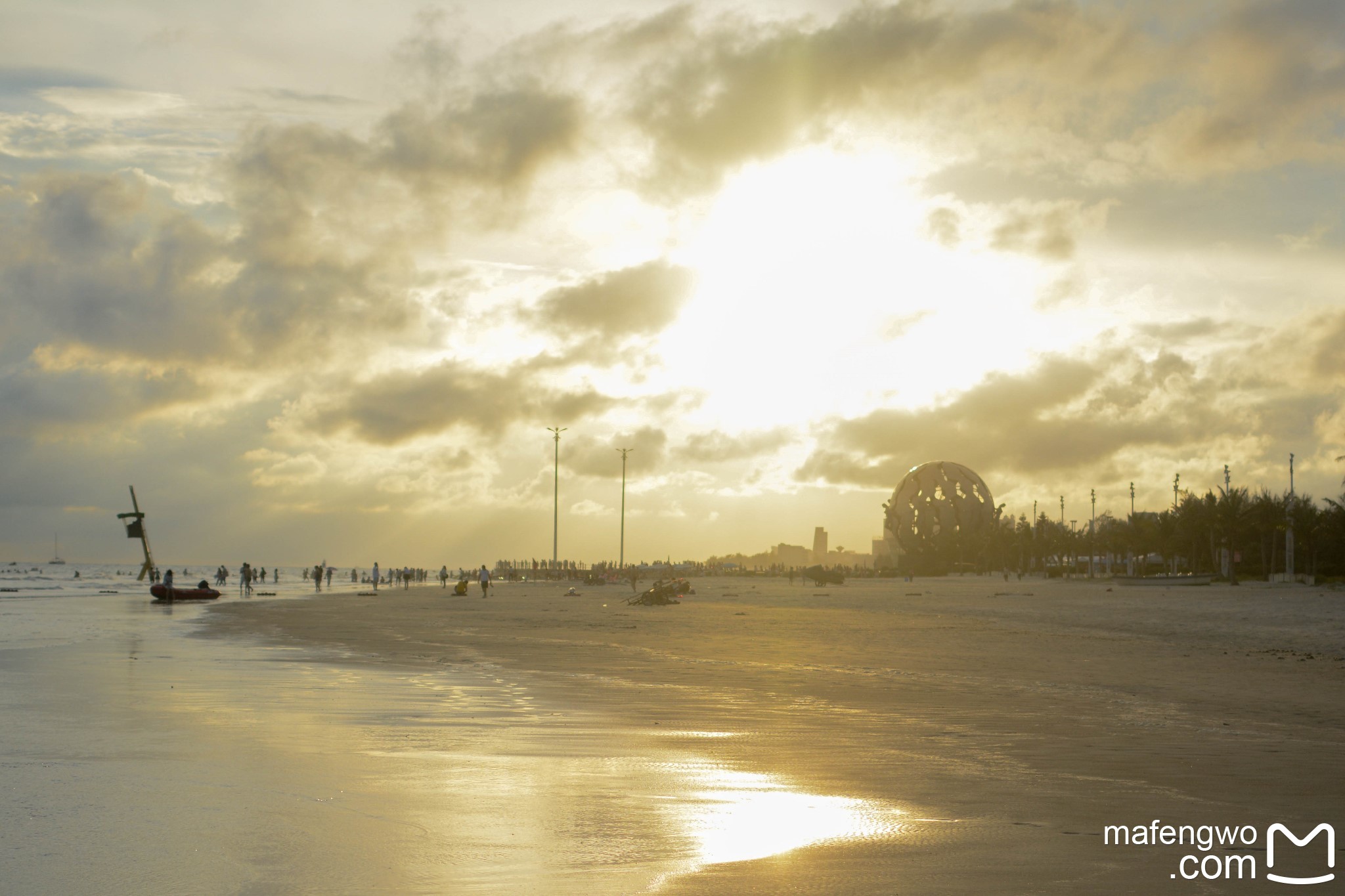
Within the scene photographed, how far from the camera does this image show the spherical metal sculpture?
145625mm

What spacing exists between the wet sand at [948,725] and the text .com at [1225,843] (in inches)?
4.7

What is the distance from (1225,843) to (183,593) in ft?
171

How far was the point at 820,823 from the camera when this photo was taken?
22.0 feet

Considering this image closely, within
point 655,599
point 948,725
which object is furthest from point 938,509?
point 948,725

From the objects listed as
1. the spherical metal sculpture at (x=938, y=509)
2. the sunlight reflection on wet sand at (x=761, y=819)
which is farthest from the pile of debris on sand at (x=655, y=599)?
the spherical metal sculpture at (x=938, y=509)

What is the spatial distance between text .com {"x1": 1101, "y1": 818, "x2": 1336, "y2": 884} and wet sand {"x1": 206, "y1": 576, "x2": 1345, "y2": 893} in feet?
0.39

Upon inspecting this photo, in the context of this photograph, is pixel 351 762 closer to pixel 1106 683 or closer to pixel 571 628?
pixel 1106 683

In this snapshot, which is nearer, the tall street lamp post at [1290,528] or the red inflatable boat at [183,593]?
the red inflatable boat at [183,593]

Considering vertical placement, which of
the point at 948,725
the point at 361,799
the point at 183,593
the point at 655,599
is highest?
the point at 361,799

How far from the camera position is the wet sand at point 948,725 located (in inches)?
235

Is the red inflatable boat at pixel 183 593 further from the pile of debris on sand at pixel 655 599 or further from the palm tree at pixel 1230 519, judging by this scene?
the palm tree at pixel 1230 519

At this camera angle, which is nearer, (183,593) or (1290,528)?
(183,593)

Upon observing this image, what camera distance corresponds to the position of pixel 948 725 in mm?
11469

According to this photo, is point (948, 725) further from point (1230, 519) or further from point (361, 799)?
point (1230, 519)
